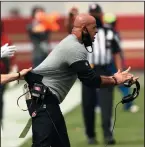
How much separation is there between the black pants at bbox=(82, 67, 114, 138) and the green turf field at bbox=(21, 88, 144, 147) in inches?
8.4

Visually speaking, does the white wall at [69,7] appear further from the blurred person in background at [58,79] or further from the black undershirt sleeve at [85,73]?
the black undershirt sleeve at [85,73]

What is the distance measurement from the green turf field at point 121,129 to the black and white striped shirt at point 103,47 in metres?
1.21

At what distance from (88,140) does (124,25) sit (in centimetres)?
1194

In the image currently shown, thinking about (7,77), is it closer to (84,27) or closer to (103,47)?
(84,27)

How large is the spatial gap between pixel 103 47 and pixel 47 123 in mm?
3624

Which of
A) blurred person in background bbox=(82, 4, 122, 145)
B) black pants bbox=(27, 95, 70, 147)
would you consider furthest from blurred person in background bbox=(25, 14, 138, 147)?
blurred person in background bbox=(82, 4, 122, 145)

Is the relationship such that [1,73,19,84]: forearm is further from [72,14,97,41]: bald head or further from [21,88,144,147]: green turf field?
[21,88,144,147]: green turf field

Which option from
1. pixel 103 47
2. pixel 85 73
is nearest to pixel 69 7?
pixel 103 47

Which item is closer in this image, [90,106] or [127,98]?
[127,98]

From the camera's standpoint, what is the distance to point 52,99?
749 cm

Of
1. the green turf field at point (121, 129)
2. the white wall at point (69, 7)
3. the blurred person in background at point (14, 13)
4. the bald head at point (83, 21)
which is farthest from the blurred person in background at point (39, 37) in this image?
the bald head at point (83, 21)

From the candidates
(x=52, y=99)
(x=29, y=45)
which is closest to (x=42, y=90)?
(x=52, y=99)

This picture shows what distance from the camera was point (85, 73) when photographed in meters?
7.33

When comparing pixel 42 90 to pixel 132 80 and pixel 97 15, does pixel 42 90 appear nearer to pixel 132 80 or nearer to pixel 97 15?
pixel 132 80
